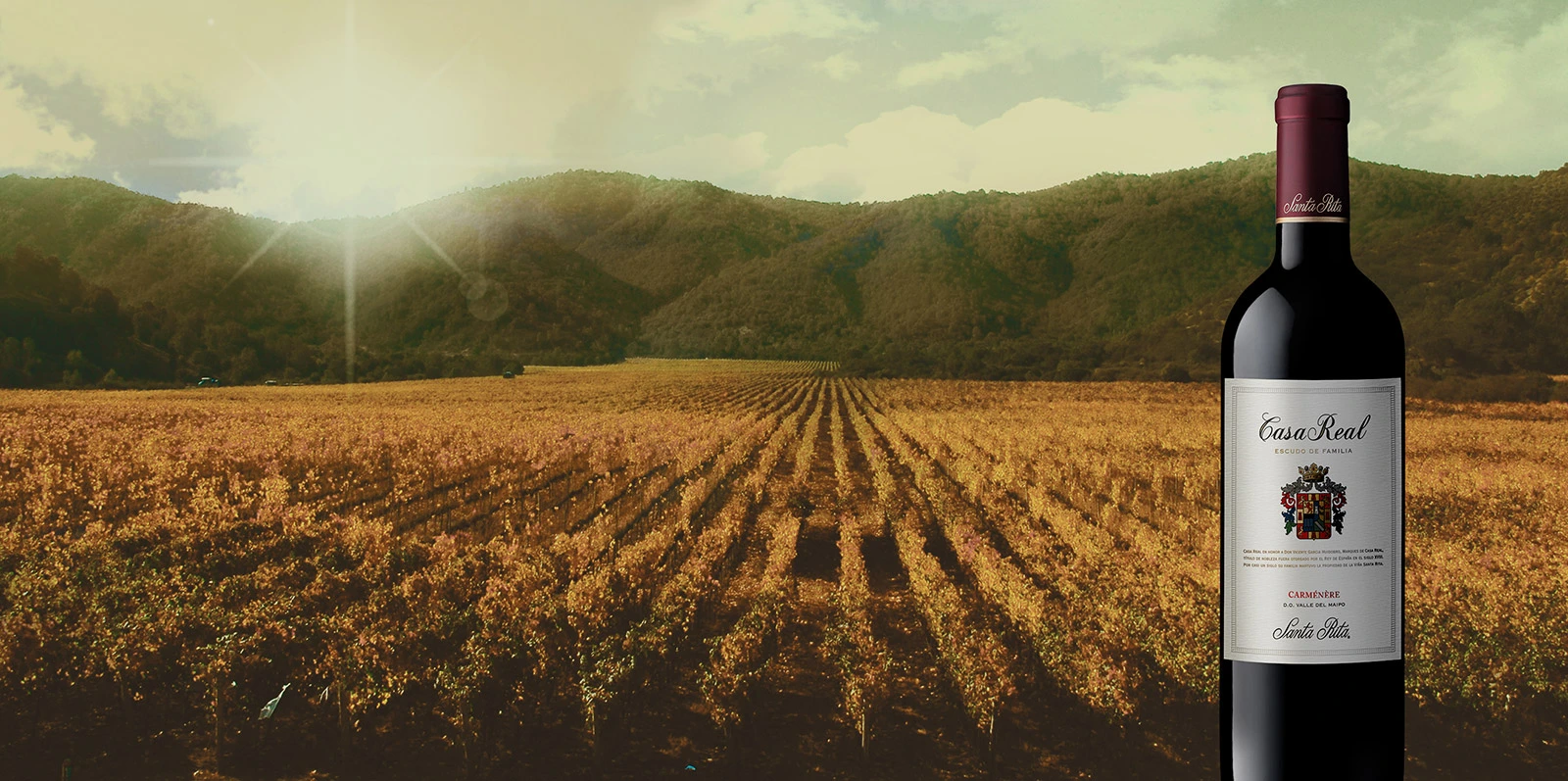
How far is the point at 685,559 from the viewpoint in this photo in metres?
13.1

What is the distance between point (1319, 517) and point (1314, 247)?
1.17 metres

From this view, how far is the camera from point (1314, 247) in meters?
4.16

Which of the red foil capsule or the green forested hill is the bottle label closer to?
the red foil capsule

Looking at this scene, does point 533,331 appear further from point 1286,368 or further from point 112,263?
point 1286,368

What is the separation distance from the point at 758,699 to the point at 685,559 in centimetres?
480

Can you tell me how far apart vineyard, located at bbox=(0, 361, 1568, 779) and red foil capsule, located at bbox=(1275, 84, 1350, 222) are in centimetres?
471

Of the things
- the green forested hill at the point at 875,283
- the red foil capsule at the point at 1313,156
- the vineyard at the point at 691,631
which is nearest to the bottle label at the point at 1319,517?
the red foil capsule at the point at 1313,156

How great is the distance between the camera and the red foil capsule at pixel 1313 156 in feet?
13.5

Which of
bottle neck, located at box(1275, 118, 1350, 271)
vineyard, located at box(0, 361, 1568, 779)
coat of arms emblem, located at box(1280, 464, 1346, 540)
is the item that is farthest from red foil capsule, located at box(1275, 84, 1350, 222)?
vineyard, located at box(0, 361, 1568, 779)

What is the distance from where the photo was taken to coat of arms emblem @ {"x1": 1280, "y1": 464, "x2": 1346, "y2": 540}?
4.14 metres

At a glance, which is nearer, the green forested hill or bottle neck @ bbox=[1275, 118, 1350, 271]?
bottle neck @ bbox=[1275, 118, 1350, 271]

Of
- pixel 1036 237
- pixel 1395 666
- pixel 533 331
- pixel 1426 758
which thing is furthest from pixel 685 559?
pixel 1036 237

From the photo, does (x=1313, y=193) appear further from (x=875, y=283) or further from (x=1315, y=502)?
(x=875, y=283)

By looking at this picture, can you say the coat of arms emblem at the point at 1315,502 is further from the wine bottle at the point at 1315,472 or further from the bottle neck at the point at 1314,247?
the bottle neck at the point at 1314,247
